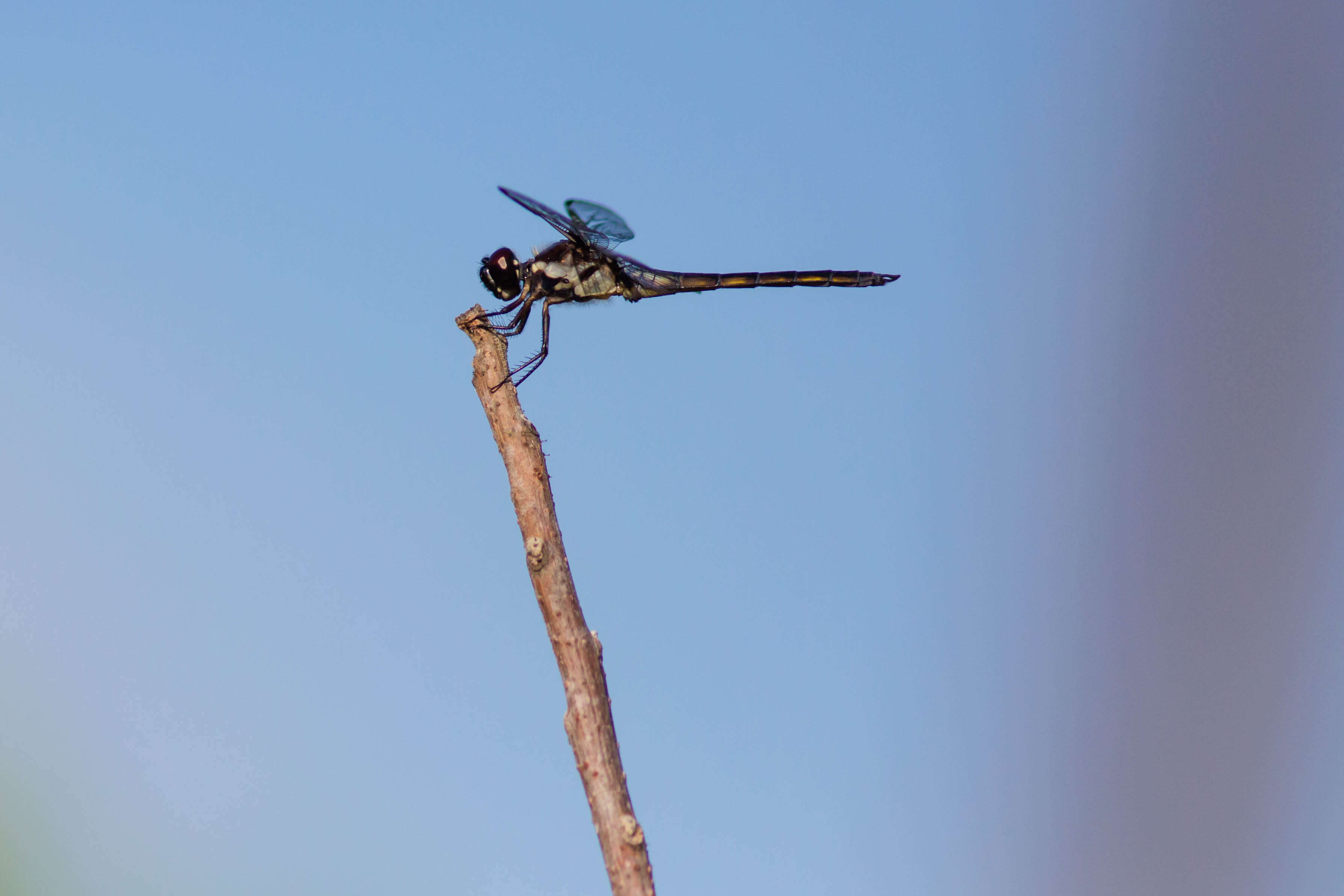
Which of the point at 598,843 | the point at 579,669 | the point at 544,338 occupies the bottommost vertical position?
the point at 598,843

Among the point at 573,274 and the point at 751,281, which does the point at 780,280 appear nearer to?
the point at 751,281

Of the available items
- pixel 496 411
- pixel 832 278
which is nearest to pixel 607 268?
pixel 832 278

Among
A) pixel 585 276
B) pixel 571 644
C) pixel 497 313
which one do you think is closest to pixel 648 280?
pixel 585 276

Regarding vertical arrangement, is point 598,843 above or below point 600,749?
below

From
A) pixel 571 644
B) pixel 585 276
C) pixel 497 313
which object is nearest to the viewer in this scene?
pixel 571 644

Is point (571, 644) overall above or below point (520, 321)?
below

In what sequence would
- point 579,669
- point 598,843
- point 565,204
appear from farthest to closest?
1. point 565,204
2. point 579,669
3. point 598,843

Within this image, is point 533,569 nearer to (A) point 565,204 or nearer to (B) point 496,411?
(B) point 496,411

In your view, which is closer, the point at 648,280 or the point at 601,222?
the point at 601,222
